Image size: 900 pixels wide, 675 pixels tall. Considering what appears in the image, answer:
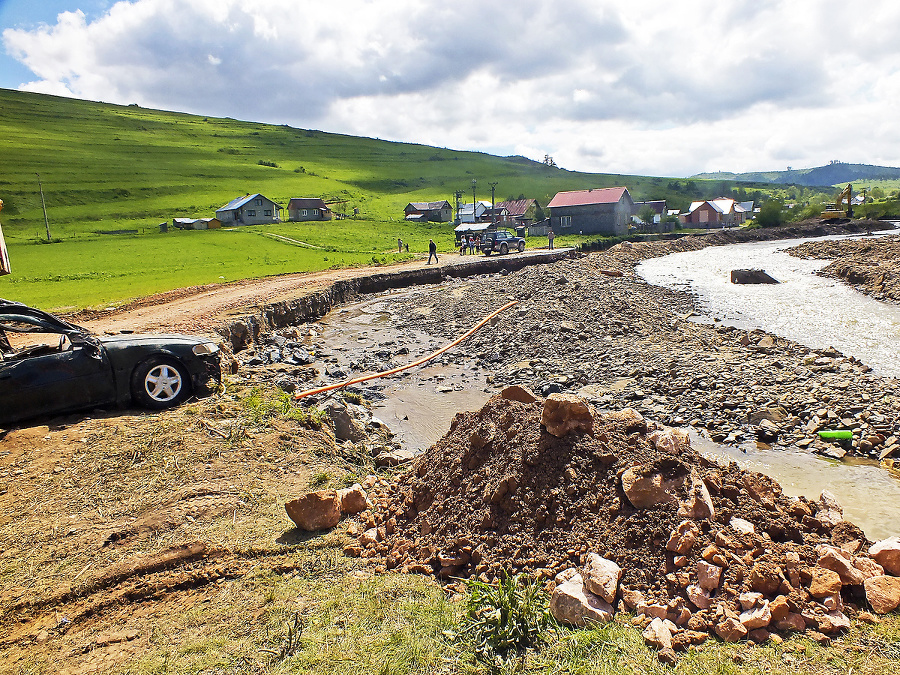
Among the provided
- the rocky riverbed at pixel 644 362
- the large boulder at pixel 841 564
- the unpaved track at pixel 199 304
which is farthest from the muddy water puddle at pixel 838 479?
the unpaved track at pixel 199 304

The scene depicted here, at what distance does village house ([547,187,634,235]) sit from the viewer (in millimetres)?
67125

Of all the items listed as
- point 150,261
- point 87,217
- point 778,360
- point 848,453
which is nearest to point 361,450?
point 848,453

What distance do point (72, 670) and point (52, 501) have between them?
8.93 feet

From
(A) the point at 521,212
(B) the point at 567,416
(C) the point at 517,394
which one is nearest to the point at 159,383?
(C) the point at 517,394

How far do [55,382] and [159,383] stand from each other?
1.39 metres

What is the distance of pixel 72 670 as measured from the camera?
12.3ft

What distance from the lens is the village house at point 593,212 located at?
6712cm

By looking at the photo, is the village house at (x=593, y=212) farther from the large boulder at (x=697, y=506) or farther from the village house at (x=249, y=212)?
the large boulder at (x=697, y=506)

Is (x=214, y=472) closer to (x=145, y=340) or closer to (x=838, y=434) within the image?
(x=145, y=340)

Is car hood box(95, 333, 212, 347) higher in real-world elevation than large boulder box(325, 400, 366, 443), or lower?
higher

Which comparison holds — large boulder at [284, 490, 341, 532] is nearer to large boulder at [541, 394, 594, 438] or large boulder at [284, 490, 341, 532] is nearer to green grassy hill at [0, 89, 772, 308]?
large boulder at [541, 394, 594, 438]

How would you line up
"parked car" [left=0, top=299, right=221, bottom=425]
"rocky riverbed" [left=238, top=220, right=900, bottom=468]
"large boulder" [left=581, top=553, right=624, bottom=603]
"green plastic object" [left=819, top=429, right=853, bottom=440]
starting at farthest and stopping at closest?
"rocky riverbed" [left=238, top=220, right=900, bottom=468] → "green plastic object" [left=819, top=429, right=853, bottom=440] → "parked car" [left=0, top=299, right=221, bottom=425] → "large boulder" [left=581, top=553, right=624, bottom=603]

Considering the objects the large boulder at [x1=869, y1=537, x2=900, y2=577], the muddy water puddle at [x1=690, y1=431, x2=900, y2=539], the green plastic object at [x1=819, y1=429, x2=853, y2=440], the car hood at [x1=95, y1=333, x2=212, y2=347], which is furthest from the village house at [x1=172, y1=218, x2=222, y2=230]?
the large boulder at [x1=869, y1=537, x2=900, y2=577]

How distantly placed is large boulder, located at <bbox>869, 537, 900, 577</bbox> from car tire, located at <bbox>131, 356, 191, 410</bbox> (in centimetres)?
935
